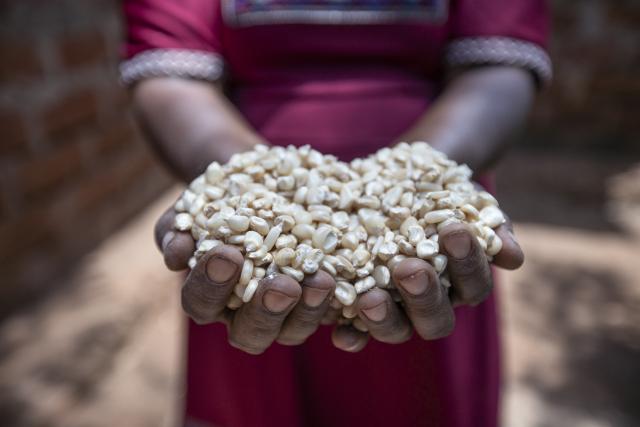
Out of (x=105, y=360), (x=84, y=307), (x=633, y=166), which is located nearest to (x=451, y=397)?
(x=105, y=360)

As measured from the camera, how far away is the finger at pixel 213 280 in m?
0.68

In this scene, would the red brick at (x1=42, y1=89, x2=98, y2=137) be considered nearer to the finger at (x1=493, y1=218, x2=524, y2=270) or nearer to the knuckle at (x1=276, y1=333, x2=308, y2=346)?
the knuckle at (x1=276, y1=333, x2=308, y2=346)

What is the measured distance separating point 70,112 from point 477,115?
73.8 inches

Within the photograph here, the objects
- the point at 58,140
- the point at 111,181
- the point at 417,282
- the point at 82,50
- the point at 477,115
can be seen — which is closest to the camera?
the point at 417,282

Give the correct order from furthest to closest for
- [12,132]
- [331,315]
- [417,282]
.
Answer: [12,132] < [331,315] < [417,282]

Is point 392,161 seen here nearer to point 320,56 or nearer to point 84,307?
point 320,56

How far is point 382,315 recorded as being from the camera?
69cm

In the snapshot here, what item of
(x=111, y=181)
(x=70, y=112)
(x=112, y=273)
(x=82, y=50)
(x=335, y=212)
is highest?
(x=335, y=212)

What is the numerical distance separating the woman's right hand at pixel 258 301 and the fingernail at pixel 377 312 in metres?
0.05

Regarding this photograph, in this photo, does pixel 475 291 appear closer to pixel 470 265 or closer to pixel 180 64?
pixel 470 265

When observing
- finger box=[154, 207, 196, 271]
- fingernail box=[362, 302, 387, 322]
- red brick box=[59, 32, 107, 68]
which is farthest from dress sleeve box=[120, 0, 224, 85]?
red brick box=[59, 32, 107, 68]

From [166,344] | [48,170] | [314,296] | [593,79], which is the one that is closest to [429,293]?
[314,296]

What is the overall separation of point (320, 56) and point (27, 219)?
1610mm

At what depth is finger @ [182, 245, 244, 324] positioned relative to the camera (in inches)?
26.7
